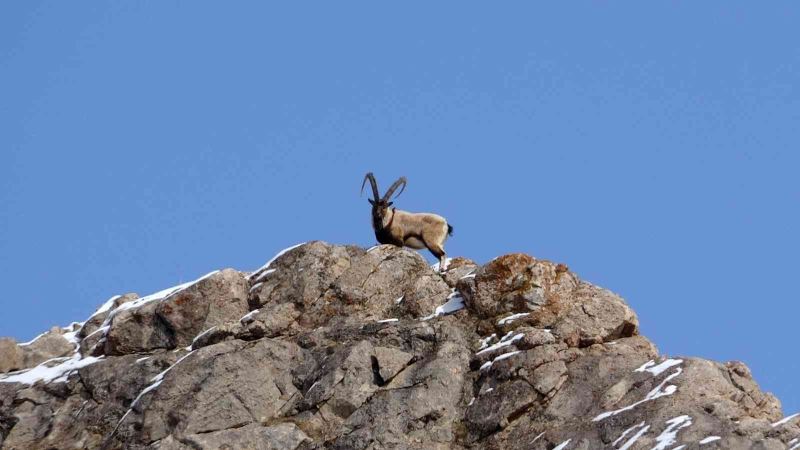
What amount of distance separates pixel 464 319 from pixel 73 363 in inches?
416

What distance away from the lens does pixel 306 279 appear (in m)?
35.0

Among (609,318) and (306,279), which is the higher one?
(306,279)

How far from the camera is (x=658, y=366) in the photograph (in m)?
29.8

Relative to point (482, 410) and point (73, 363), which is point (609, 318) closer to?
point (482, 410)

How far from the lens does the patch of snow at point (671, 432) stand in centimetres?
2669

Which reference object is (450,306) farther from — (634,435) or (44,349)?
(44,349)

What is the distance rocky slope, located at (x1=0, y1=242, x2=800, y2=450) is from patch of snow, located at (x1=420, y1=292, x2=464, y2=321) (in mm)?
43

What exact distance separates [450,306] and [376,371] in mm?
3346

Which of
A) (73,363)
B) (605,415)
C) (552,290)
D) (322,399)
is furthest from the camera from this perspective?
(73,363)

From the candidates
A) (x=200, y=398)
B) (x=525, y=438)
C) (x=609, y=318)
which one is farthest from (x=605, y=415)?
(x=200, y=398)

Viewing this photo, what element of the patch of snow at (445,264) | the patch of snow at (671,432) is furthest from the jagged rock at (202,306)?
the patch of snow at (671,432)

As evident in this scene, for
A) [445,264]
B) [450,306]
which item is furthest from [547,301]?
[445,264]

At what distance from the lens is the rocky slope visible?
95.3 ft

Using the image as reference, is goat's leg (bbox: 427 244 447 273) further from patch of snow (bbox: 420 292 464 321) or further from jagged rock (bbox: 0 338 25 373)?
jagged rock (bbox: 0 338 25 373)
